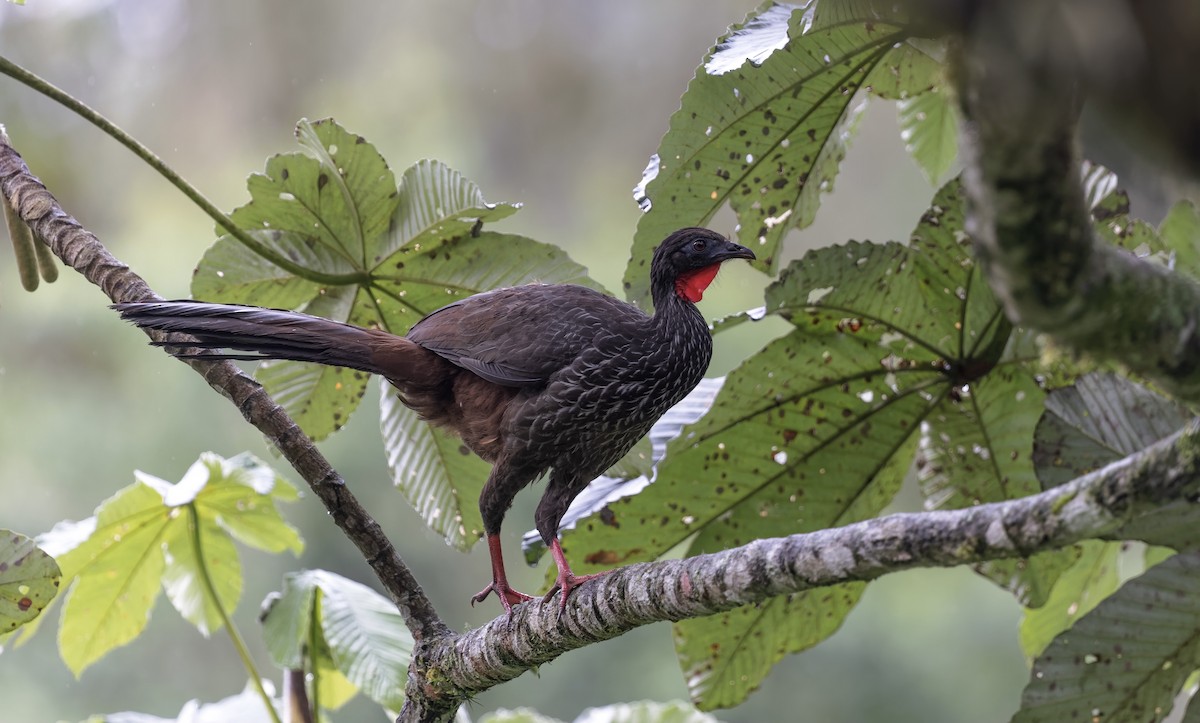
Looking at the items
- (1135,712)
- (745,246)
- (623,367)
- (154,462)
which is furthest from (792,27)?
(154,462)

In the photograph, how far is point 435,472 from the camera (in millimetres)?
2379

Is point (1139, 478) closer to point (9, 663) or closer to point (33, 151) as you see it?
point (9, 663)

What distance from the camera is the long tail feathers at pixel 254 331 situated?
1.71 metres

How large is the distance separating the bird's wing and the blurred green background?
5452mm

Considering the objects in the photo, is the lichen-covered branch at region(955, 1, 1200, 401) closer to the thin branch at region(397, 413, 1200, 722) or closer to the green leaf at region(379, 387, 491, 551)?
the thin branch at region(397, 413, 1200, 722)

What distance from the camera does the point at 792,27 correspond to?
175 centimetres

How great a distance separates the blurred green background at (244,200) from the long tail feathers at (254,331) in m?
5.55

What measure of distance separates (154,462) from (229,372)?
6.51m

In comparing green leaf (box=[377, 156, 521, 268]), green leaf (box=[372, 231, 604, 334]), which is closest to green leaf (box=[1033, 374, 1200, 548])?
green leaf (box=[372, 231, 604, 334])

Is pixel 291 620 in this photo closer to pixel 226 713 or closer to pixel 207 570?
pixel 207 570

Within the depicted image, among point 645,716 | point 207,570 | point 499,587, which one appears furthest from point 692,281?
point 207,570

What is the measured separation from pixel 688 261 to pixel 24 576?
128 cm

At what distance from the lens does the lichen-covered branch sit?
1.86ft

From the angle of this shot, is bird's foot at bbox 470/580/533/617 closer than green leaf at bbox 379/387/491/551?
Yes
